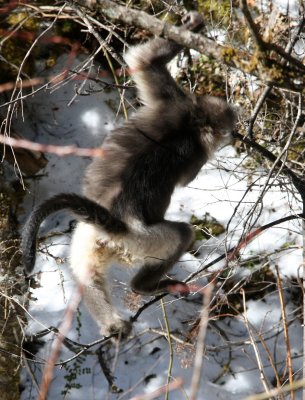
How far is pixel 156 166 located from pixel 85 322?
218 cm

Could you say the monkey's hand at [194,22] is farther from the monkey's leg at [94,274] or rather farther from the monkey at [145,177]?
the monkey's leg at [94,274]

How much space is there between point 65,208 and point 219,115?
129cm

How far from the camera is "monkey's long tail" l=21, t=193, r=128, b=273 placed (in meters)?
2.80

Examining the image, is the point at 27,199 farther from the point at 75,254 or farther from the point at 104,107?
the point at 75,254

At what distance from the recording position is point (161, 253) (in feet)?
12.9

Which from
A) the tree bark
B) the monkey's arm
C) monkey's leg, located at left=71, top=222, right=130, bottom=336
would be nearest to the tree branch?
the monkey's arm

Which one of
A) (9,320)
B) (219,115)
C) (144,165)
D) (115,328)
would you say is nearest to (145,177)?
(144,165)

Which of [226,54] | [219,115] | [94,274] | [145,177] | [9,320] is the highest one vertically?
[219,115]

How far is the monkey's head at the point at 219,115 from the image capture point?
12.8 feet

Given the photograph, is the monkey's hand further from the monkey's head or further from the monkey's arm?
the monkey's head

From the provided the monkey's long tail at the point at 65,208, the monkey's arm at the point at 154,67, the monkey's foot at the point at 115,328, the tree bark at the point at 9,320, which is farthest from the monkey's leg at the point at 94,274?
the monkey's arm at the point at 154,67

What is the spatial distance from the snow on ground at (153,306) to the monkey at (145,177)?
3.16 ft

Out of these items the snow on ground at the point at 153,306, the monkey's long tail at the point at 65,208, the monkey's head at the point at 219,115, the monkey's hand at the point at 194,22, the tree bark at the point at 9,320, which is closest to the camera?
the monkey's long tail at the point at 65,208

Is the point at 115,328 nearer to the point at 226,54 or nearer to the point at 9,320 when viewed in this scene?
the point at 9,320
